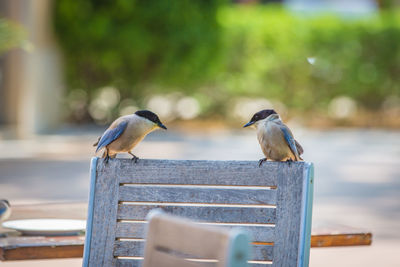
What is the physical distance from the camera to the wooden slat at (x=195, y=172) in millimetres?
2646

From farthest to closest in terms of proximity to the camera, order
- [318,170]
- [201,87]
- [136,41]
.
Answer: [201,87]
[136,41]
[318,170]

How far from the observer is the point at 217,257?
5.80ft

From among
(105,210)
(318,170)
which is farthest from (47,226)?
(318,170)

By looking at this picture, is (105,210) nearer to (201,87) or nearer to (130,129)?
(130,129)

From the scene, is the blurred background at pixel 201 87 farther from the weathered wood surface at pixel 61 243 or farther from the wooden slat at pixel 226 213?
the wooden slat at pixel 226 213

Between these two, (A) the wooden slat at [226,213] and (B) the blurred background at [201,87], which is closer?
(A) the wooden slat at [226,213]

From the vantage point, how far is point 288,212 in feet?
8.66

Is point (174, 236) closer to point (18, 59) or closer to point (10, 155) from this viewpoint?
point (10, 155)

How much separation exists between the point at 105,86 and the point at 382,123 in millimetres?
8009

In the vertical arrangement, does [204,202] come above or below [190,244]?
above

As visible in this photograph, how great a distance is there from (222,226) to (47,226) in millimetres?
891

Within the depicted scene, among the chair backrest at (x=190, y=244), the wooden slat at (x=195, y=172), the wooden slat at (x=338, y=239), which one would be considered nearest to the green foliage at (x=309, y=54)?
the wooden slat at (x=338, y=239)

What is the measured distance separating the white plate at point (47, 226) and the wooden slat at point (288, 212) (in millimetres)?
931

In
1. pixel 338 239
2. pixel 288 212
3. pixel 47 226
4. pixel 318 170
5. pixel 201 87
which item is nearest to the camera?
pixel 288 212
